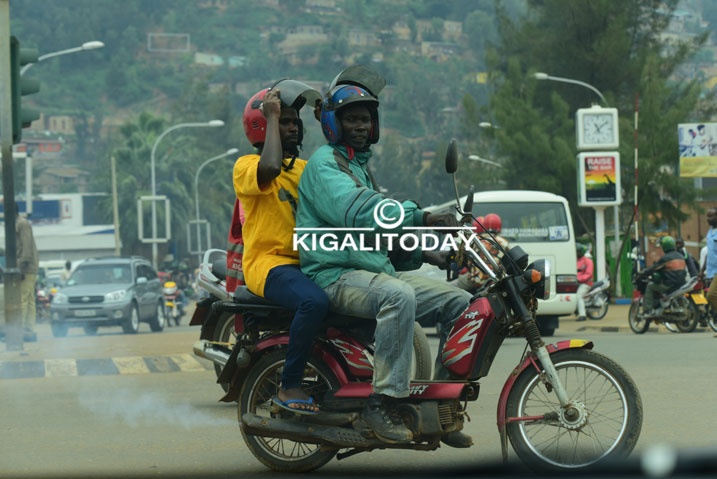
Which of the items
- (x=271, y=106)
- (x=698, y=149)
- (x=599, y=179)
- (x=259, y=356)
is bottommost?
(x=259, y=356)

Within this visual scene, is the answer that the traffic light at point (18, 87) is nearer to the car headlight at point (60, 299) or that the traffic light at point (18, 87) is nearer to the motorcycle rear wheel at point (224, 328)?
the motorcycle rear wheel at point (224, 328)

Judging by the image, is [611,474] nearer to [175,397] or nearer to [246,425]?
[246,425]

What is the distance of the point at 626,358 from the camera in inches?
461

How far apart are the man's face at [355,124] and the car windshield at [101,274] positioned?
60.9ft

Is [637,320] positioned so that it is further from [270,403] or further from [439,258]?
[270,403]

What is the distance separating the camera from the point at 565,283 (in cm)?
1927

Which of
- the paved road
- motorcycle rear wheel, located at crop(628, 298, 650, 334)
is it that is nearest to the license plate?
motorcycle rear wheel, located at crop(628, 298, 650, 334)

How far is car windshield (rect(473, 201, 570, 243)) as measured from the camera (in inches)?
784

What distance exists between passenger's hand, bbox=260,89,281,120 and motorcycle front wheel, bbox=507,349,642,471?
5.80ft

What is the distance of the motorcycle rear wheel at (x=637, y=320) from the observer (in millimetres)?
18477

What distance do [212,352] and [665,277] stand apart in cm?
1166

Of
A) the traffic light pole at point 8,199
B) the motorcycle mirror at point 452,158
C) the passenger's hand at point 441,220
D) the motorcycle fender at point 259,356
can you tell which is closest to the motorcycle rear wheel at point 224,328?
the motorcycle fender at point 259,356

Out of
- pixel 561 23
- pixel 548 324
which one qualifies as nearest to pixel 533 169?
pixel 561 23

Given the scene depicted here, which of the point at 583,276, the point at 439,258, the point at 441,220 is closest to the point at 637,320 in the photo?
the point at 583,276
